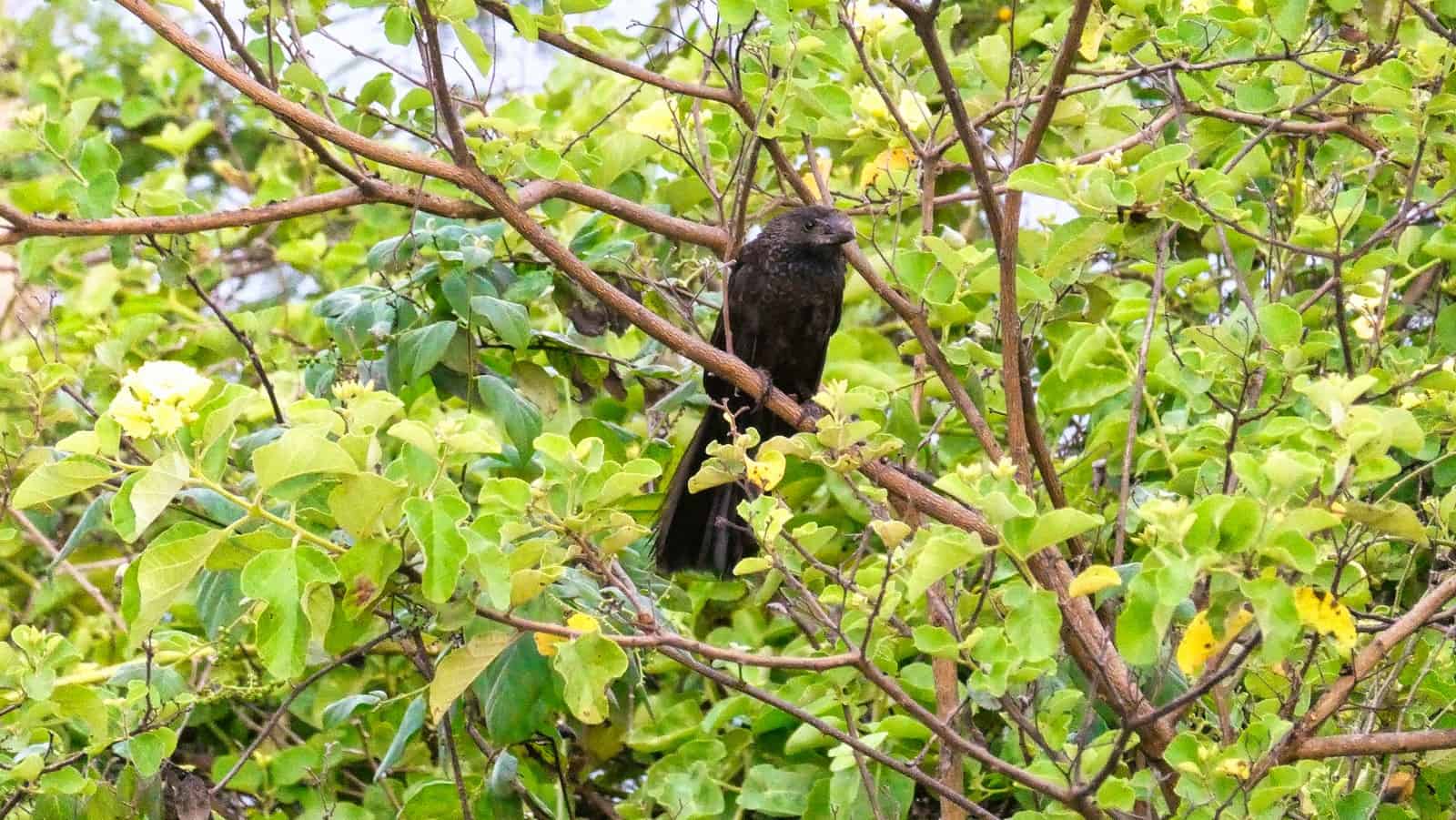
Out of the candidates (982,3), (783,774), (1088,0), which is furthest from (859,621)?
(982,3)

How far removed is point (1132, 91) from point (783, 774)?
2332 mm

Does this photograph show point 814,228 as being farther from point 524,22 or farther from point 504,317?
point 524,22

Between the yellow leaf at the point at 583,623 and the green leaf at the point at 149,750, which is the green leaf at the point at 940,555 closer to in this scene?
the yellow leaf at the point at 583,623

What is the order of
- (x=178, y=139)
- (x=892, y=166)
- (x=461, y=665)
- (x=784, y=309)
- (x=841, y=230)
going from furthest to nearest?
1. (x=178, y=139)
2. (x=784, y=309)
3. (x=841, y=230)
4. (x=892, y=166)
5. (x=461, y=665)

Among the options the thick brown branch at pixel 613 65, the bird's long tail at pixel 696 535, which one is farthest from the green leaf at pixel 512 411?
the thick brown branch at pixel 613 65

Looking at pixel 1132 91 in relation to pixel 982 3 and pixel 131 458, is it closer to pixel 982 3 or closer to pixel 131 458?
pixel 982 3

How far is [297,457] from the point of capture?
2.09 metres

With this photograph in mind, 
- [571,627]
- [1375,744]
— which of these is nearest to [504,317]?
[571,627]

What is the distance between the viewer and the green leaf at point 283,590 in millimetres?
2115

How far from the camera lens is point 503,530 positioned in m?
2.29

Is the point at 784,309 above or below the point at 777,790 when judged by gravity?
above

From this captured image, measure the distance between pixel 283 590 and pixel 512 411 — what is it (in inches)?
43.9

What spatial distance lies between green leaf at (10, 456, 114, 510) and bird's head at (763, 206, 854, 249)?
6.36ft

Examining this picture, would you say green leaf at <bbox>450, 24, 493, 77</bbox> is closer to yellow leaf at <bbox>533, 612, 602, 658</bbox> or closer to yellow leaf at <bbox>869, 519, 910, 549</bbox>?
yellow leaf at <bbox>533, 612, 602, 658</bbox>
